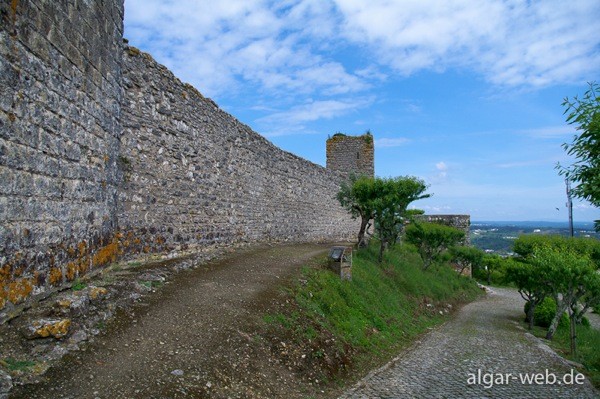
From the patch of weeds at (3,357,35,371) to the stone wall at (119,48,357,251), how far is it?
12.9 ft

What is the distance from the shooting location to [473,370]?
8.17 meters

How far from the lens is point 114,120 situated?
7.21 metres

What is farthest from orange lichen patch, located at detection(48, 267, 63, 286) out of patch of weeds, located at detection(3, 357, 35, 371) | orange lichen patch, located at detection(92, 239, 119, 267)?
patch of weeds, located at detection(3, 357, 35, 371)

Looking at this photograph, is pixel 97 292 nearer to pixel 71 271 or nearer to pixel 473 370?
pixel 71 271

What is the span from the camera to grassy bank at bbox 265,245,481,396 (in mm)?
6492

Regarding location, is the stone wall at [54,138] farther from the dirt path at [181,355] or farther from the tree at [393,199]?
the tree at [393,199]

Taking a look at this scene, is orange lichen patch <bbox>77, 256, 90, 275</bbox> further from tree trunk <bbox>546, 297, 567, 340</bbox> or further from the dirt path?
tree trunk <bbox>546, 297, 567, 340</bbox>

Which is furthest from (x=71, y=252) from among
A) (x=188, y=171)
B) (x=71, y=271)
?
(x=188, y=171)

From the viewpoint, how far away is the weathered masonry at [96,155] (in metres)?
4.43

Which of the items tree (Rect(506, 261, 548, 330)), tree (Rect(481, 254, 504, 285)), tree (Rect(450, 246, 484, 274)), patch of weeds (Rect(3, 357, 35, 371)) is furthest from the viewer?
tree (Rect(481, 254, 504, 285))

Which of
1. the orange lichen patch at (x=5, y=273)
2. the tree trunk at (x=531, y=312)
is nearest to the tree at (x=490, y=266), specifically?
the tree trunk at (x=531, y=312)

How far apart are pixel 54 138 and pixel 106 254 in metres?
2.35

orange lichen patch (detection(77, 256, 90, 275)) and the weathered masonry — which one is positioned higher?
the weathered masonry

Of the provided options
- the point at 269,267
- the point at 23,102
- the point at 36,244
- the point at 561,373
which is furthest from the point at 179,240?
the point at 561,373
